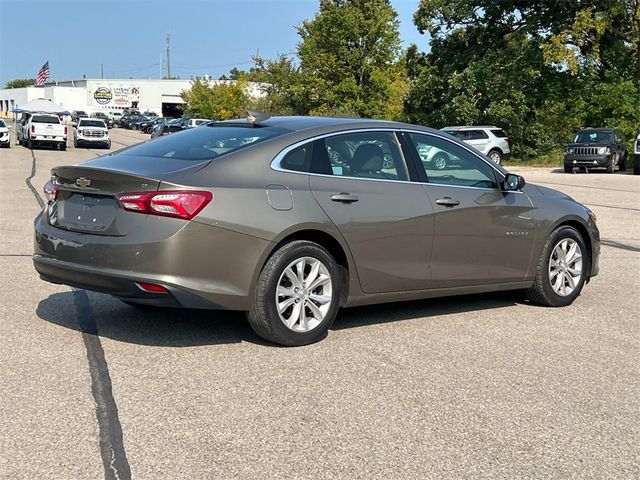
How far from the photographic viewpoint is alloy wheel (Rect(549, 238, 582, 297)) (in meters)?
7.17

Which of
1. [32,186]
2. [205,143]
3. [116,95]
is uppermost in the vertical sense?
[116,95]

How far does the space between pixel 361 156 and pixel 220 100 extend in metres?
64.9

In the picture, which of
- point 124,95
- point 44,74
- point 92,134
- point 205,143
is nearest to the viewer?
point 205,143

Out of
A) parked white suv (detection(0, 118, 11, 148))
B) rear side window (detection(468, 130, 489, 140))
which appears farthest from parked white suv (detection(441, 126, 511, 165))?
parked white suv (detection(0, 118, 11, 148))

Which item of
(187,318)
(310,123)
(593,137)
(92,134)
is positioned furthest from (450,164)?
(92,134)

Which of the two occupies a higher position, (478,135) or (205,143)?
(478,135)

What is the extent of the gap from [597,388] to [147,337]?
3.15m

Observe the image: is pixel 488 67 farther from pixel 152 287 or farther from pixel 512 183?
pixel 152 287

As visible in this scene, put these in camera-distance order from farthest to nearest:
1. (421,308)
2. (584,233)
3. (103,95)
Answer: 1. (103,95)
2. (584,233)
3. (421,308)

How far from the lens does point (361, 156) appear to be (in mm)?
6004

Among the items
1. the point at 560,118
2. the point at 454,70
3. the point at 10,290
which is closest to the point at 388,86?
the point at 454,70

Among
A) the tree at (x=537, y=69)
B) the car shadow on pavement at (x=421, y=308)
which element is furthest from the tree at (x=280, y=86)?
the car shadow on pavement at (x=421, y=308)

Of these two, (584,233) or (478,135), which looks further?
(478,135)

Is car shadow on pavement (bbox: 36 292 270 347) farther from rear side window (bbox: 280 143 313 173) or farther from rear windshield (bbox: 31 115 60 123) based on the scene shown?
rear windshield (bbox: 31 115 60 123)
